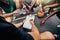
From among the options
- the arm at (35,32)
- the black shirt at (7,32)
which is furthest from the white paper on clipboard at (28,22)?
the black shirt at (7,32)

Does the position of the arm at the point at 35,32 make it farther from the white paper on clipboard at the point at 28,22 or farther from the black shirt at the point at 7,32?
the black shirt at the point at 7,32

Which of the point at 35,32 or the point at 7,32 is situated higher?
the point at 7,32

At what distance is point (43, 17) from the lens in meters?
1.00

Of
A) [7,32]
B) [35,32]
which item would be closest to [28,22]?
[35,32]

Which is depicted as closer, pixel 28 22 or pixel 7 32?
pixel 7 32

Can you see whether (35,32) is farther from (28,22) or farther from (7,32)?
(7,32)

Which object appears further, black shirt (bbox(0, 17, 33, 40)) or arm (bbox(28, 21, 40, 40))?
arm (bbox(28, 21, 40, 40))

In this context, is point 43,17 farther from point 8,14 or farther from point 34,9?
point 8,14

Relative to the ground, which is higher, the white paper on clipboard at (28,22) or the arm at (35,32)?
the white paper on clipboard at (28,22)

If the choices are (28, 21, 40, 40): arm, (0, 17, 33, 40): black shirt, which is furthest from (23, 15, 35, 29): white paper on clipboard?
(0, 17, 33, 40): black shirt

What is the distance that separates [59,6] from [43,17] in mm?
146

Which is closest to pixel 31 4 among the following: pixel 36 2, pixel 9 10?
pixel 36 2

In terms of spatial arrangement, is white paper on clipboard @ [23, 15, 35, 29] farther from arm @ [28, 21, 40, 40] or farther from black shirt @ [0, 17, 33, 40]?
black shirt @ [0, 17, 33, 40]

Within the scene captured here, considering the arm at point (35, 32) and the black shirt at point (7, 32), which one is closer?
the black shirt at point (7, 32)
